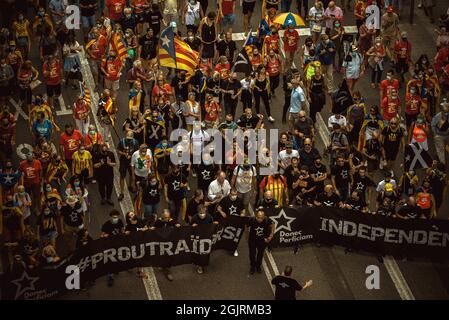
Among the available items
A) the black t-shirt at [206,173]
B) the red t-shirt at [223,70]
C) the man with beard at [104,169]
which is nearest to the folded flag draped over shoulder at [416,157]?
the black t-shirt at [206,173]

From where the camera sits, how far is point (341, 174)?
87.9 ft

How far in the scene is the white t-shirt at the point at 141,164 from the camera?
26859 mm

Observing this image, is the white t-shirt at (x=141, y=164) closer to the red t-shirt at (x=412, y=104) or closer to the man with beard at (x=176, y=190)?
the man with beard at (x=176, y=190)

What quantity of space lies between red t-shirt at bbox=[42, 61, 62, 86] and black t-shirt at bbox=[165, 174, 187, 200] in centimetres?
552

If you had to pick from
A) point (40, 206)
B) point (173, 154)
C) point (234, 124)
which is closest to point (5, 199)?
point (40, 206)

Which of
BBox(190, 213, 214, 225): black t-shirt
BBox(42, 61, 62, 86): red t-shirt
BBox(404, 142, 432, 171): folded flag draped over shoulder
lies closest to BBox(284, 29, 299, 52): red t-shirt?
BBox(404, 142, 432, 171): folded flag draped over shoulder

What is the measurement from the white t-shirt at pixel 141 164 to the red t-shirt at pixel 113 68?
4033 mm

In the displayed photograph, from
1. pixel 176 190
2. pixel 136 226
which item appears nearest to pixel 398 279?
pixel 176 190

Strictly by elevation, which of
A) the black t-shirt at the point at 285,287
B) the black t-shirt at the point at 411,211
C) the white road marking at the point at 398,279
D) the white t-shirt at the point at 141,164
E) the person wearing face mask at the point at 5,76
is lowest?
the white road marking at the point at 398,279

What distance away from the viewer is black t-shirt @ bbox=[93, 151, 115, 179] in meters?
26.8

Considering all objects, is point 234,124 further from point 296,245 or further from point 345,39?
point 345,39

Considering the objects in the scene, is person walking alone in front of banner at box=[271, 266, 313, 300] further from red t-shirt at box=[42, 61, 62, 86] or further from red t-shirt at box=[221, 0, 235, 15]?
red t-shirt at box=[221, 0, 235, 15]

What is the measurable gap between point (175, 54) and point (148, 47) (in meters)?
2.74

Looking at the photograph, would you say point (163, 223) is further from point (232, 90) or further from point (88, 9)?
point (88, 9)
